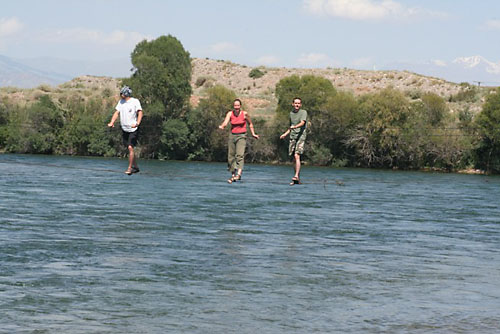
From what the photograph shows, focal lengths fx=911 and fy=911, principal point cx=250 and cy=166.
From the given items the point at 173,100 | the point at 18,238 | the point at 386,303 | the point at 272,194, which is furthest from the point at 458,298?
the point at 173,100

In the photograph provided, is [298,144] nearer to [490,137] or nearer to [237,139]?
[237,139]

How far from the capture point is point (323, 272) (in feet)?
53.5

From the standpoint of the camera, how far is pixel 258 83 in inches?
4747

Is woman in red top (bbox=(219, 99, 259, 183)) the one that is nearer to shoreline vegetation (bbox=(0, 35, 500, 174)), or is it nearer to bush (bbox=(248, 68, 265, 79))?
shoreline vegetation (bbox=(0, 35, 500, 174))

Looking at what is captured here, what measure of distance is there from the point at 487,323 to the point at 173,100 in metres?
61.8

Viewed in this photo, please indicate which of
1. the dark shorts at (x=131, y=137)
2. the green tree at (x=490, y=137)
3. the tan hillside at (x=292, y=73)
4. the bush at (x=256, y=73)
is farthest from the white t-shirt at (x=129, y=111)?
the bush at (x=256, y=73)

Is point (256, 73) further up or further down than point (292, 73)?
further down

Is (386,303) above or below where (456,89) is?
below

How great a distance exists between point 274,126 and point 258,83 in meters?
51.7

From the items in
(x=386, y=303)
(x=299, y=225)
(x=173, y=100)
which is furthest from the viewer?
(x=173, y=100)

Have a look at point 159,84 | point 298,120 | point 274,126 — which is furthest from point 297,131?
point 159,84

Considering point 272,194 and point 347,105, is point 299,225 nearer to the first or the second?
point 272,194

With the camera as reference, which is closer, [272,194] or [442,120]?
[272,194]

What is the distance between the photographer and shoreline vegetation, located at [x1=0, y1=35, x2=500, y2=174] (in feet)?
211
